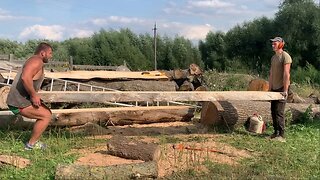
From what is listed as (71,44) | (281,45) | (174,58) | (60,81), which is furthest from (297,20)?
(281,45)

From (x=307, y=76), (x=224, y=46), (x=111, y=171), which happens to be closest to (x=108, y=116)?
(x=111, y=171)

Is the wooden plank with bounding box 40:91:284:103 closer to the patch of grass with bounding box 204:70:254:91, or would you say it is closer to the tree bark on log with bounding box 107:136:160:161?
the tree bark on log with bounding box 107:136:160:161

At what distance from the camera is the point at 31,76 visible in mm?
7297

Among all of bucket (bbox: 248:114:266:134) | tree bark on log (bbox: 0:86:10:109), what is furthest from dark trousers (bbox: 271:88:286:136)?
tree bark on log (bbox: 0:86:10:109)

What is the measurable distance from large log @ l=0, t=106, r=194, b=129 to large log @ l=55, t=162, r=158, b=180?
364 cm

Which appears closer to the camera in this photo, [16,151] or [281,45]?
[16,151]

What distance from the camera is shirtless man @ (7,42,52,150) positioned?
287 inches

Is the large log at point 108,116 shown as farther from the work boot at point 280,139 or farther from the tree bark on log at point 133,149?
the work boot at point 280,139

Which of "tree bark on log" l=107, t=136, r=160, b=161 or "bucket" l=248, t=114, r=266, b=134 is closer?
"tree bark on log" l=107, t=136, r=160, b=161

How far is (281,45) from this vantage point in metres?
9.31

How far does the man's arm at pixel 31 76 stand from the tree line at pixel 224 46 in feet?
79.2

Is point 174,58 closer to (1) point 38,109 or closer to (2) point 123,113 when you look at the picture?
(2) point 123,113

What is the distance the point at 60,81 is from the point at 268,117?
6215mm

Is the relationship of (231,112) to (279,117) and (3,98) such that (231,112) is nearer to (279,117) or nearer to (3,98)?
(279,117)
